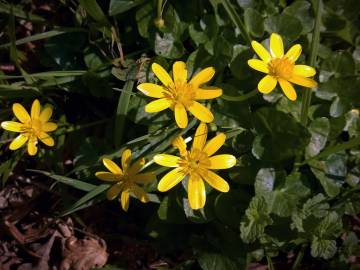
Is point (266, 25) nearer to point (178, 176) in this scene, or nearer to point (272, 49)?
point (272, 49)

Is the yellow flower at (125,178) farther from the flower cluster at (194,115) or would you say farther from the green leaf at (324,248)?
the green leaf at (324,248)

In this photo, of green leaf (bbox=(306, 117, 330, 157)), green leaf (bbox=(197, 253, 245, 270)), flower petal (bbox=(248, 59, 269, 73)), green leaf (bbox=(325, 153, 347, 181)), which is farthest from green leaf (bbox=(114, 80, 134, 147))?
green leaf (bbox=(325, 153, 347, 181))

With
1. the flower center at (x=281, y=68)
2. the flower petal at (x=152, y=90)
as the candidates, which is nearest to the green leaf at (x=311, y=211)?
the flower center at (x=281, y=68)

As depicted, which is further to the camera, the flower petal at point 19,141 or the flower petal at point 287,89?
the flower petal at point 19,141

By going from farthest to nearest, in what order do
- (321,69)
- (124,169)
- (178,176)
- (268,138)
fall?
1. (321,69)
2. (268,138)
3. (124,169)
4. (178,176)

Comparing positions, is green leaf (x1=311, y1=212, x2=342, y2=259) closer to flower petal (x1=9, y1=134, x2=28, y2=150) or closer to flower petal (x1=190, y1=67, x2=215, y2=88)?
flower petal (x1=190, y1=67, x2=215, y2=88)

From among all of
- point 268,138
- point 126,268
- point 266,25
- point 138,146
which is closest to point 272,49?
point 266,25
